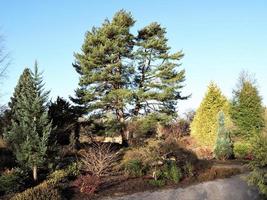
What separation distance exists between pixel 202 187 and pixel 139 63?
18.2 m

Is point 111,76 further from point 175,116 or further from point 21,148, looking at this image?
point 21,148

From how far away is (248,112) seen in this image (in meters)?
29.9

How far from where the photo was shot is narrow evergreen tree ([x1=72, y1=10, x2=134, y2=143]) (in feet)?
93.7

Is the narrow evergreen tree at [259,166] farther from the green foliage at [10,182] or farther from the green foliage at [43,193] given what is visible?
the green foliage at [10,182]

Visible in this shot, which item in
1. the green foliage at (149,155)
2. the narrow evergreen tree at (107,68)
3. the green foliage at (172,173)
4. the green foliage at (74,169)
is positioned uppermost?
the narrow evergreen tree at (107,68)

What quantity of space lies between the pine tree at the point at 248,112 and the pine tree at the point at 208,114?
61.2 inches

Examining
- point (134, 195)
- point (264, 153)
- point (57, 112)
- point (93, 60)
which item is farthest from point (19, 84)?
point (264, 153)

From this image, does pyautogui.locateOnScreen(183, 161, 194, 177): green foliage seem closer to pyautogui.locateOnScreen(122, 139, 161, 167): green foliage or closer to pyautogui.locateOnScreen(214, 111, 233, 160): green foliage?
pyautogui.locateOnScreen(122, 139, 161, 167): green foliage

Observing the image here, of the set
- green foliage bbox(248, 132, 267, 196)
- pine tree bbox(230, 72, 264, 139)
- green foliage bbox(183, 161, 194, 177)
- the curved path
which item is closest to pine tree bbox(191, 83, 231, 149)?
pine tree bbox(230, 72, 264, 139)

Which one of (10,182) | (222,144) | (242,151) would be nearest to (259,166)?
(10,182)

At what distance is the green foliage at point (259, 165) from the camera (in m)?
11.7

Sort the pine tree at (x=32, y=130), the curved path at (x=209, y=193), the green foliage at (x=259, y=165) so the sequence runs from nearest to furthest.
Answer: the green foliage at (x=259, y=165) → the curved path at (x=209, y=193) → the pine tree at (x=32, y=130)

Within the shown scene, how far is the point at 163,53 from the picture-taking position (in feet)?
102

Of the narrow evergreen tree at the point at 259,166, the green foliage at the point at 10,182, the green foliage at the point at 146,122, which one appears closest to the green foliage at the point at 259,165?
the narrow evergreen tree at the point at 259,166
